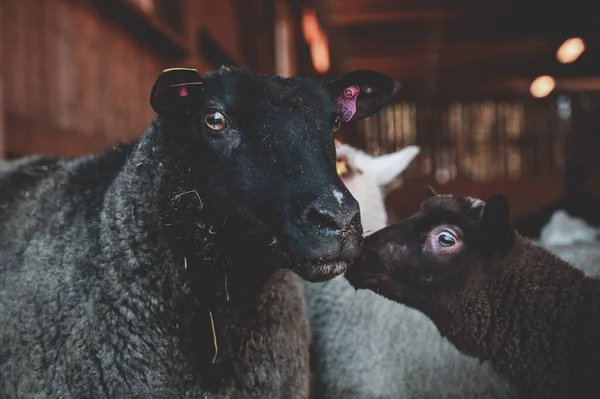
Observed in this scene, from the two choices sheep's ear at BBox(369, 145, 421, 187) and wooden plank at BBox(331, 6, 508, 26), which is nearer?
sheep's ear at BBox(369, 145, 421, 187)

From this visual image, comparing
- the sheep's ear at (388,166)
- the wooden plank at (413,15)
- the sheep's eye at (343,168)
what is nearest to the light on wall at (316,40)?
the wooden plank at (413,15)

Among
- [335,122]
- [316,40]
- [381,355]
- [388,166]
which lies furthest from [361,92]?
[316,40]

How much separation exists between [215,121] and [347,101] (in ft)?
2.33

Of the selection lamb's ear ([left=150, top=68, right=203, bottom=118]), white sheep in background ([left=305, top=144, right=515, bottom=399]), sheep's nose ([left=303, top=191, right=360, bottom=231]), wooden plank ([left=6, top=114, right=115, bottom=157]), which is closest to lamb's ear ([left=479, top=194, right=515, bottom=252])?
white sheep in background ([left=305, top=144, right=515, bottom=399])

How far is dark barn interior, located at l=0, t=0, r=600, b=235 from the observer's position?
18.2 feet

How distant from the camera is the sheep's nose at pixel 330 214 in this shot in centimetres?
242

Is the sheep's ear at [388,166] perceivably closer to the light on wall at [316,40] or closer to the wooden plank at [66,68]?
the wooden plank at [66,68]

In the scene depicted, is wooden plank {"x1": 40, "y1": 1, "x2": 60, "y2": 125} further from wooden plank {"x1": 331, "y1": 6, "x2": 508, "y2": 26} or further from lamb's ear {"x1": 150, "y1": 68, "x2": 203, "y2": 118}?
wooden plank {"x1": 331, "y1": 6, "x2": 508, "y2": 26}

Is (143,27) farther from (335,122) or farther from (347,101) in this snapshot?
(335,122)

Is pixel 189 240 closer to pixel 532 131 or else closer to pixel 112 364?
pixel 112 364

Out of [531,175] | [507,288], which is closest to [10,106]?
[507,288]

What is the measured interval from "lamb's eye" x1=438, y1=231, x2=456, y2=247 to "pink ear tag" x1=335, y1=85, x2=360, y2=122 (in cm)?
65

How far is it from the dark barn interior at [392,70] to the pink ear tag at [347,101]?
239 cm

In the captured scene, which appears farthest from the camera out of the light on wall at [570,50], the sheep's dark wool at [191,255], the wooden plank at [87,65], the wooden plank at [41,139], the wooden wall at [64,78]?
the light on wall at [570,50]
